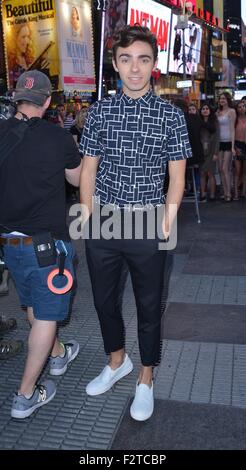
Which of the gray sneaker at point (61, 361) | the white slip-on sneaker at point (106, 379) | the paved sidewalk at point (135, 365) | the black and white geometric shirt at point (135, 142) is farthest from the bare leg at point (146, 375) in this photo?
the black and white geometric shirt at point (135, 142)

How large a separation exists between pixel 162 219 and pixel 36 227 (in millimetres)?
711

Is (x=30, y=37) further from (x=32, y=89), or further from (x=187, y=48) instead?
(x=187, y=48)

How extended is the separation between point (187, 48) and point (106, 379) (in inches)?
1157

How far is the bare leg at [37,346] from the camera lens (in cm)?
300

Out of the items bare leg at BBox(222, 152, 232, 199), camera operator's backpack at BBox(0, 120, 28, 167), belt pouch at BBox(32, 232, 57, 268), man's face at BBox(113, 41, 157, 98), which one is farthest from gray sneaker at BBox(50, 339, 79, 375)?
bare leg at BBox(222, 152, 232, 199)

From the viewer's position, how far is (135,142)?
2.86 metres

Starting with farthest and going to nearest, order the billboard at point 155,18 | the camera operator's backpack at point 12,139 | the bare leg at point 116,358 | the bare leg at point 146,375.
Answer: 1. the billboard at point 155,18
2. the bare leg at point 116,358
3. the bare leg at point 146,375
4. the camera operator's backpack at point 12,139

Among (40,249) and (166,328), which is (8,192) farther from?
(166,328)

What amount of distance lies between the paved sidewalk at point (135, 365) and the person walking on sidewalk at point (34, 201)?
0.80ft

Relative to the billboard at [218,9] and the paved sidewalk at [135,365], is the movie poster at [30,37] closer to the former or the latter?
the paved sidewalk at [135,365]

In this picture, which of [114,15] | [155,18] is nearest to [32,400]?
[114,15]

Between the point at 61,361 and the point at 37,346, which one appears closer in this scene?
the point at 37,346

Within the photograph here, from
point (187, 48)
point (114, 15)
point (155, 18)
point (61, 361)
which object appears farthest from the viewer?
point (187, 48)

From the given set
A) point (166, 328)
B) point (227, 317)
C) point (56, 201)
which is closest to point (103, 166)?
point (56, 201)
